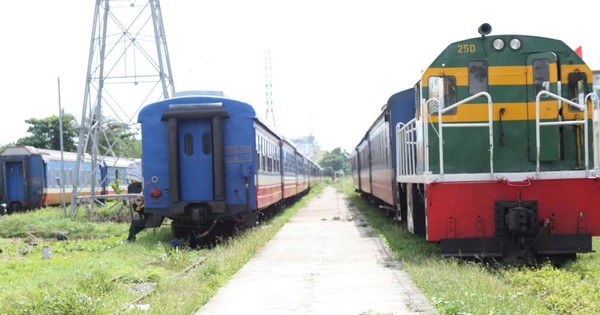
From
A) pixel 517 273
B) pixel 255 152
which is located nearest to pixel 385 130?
pixel 255 152

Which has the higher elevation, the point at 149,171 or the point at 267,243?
the point at 149,171

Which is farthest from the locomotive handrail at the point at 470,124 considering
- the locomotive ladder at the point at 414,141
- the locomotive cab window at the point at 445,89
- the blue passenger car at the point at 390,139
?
the blue passenger car at the point at 390,139

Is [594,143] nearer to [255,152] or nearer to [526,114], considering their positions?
[526,114]

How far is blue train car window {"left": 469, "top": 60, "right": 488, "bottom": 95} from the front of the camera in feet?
34.7

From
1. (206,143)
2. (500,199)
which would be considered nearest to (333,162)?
(206,143)

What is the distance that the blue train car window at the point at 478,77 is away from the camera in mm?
10586

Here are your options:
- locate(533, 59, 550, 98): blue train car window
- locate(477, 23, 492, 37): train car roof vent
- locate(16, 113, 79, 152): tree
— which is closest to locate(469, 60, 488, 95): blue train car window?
locate(477, 23, 492, 37): train car roof vent

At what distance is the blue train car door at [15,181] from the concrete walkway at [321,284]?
19.1 metres

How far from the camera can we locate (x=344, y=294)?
820 centimetres

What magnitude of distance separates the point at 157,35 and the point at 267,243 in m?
9.53

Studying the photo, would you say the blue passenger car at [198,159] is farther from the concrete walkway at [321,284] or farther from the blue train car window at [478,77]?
the blue train car window at [478,77]

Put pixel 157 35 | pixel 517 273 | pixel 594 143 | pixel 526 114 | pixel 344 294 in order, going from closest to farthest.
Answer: pixel 344 294 → pixel 517 273 → pixel 594 143 → pixel 526 114 → pixel 157 35

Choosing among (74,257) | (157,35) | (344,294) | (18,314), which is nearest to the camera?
(18,314)

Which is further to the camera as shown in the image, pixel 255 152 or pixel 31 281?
pixel 255 152
